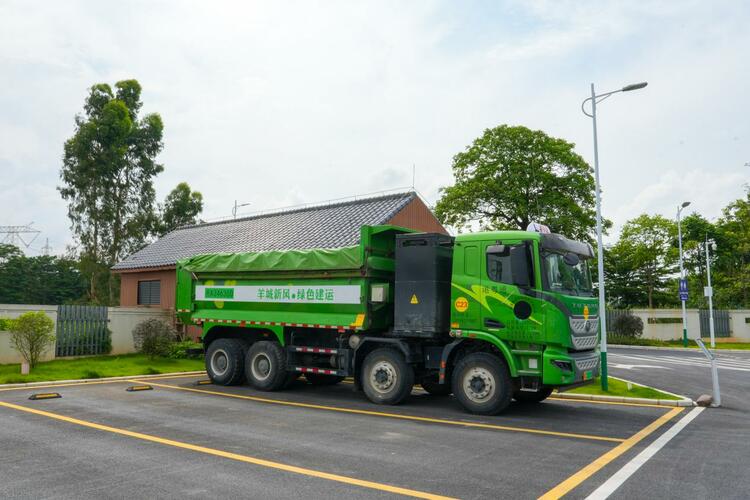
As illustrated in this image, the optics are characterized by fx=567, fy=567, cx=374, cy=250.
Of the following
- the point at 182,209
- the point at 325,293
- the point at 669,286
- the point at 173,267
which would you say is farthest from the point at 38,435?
the point at 669,286

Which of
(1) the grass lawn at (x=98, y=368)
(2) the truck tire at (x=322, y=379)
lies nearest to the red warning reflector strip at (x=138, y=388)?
(1) the grass lawn at (x=98, y=368)

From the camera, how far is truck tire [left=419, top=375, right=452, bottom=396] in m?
12.8

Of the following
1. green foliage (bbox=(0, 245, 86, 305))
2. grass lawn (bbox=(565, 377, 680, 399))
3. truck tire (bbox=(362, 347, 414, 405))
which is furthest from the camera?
green foliage (bbox=(0, 245, 86, 305))

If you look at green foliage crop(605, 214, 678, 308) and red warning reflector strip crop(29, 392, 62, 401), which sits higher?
green foliage crop(605, 214, 678, 308)

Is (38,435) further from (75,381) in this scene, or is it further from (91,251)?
A: (91,251)

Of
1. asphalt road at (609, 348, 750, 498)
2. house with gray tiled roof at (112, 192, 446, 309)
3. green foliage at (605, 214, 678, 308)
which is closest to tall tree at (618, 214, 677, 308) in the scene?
green foliage at (605, 214, 678, 308)

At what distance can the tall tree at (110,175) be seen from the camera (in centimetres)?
3722

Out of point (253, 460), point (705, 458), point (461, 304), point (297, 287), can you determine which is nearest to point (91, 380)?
point (297, 287)

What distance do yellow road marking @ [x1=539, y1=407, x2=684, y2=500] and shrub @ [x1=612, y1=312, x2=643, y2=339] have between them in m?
26.7

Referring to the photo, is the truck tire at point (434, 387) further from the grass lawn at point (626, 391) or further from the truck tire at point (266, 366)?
the truck tire at point (266, 366)

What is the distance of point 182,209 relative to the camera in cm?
4519

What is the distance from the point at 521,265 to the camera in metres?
10.2

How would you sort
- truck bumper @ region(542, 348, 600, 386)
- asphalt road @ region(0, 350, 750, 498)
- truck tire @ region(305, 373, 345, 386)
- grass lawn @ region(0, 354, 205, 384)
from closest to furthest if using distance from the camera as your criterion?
asphalt road @ region(0, 350, 750, 498) → truck bumper @ region(542, 348, 600, 386) → grass lawn @ region(0, 354, 205, 384) → truck tire @ region(305, 373, 345, 386)

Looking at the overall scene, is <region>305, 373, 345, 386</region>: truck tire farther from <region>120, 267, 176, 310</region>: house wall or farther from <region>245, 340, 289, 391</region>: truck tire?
<region>120, 267, 176, 310</region>: house wall
